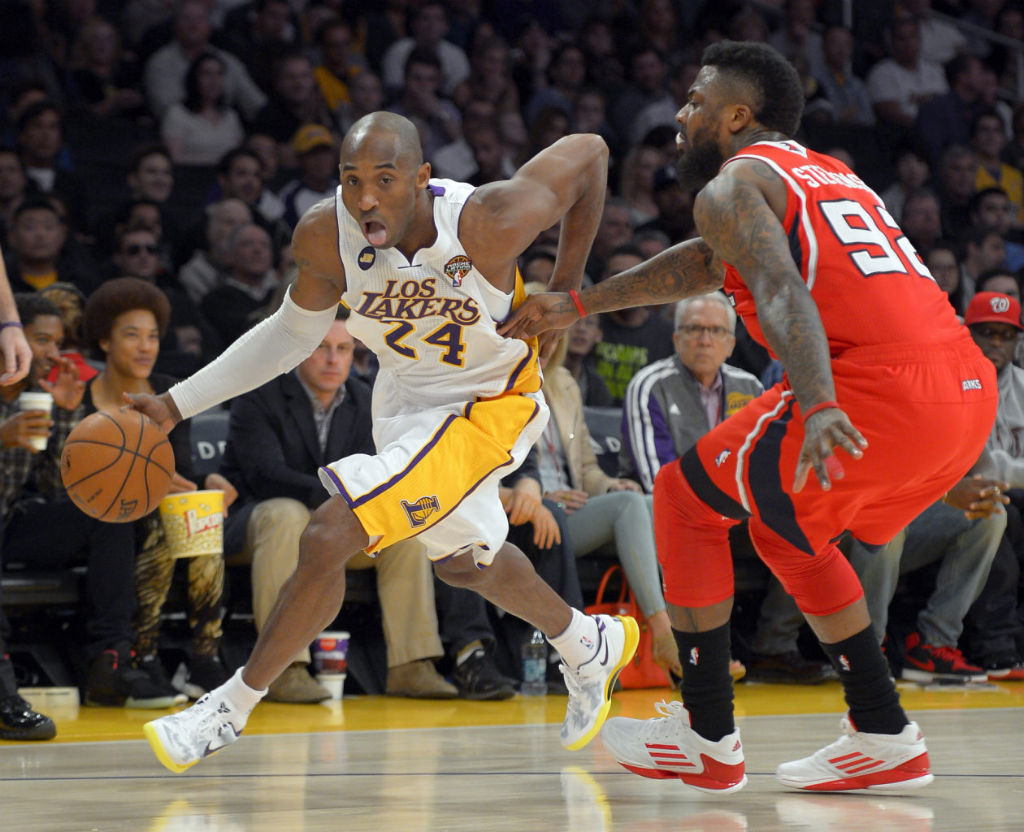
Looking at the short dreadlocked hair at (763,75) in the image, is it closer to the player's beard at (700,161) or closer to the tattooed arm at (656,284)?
the player's beard at (700,161)

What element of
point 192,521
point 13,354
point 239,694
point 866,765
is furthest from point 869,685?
point 192,521

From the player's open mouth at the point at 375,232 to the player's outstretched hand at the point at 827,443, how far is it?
1.28 metres

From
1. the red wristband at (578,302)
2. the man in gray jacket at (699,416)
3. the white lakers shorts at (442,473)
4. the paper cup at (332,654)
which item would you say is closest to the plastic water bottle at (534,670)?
the paper cup at (332,654)

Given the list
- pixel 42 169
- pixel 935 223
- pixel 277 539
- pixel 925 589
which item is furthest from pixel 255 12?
pixel 925 589

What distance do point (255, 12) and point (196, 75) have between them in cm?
137

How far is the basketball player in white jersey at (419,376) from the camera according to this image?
3.53 meters

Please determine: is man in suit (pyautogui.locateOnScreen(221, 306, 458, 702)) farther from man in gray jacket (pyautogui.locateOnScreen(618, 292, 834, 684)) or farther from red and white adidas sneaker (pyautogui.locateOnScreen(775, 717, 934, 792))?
red and white adidas sneaker (pyautogui.locateOnScreen(775, 717, 934, 792))

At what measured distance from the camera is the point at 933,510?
20.7 feet

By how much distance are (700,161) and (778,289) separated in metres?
0.61

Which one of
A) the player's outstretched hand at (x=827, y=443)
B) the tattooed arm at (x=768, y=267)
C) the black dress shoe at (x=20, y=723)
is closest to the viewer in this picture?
the player's outstretched hand at (x=827, y=443)

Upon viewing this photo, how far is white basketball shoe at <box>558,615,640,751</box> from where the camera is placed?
13.0 ft

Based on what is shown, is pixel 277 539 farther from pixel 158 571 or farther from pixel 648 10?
pixel 648 10

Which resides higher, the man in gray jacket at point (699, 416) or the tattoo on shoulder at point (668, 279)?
the tattoo on shoulder at point (668, 279)

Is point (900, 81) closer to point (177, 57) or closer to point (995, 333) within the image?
point (995, 333)
